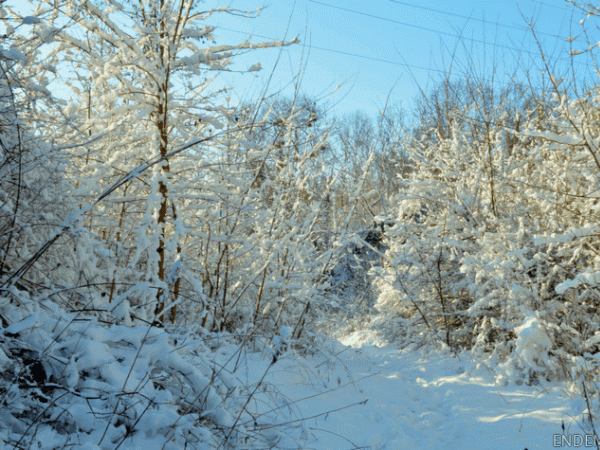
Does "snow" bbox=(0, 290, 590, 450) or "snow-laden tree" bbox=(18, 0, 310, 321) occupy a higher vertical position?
"snow-laden tree" bbox=(18, 0, 310, 321)

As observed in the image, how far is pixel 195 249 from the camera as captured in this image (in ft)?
15.5

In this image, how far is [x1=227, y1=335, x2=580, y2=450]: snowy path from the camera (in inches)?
106

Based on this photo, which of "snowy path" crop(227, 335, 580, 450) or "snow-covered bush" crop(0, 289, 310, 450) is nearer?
"snow-covered bush" crop(0, 289, 310, 450)

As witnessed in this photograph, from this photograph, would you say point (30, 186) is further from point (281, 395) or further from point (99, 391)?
point (281, 395)

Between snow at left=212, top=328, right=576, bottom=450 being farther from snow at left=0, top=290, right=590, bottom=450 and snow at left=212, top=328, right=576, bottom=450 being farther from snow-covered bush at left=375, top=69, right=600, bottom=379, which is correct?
snow-covered bush at left=375, top=69, right=600, bottom=379

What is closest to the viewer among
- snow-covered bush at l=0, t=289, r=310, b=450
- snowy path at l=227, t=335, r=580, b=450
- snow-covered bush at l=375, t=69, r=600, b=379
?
snow-covered bush at l=0, t=289, r=310, b=450

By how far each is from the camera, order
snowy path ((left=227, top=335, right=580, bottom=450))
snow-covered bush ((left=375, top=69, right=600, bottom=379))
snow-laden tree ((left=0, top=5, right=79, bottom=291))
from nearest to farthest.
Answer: snow-laden tree ((left=0, top=5, right=79, bottom=291)), snowy path ((left=227, top=335, right=580, bottom=450)), snow-covered bush ((left=375, top=69, right=600, bottom=379))

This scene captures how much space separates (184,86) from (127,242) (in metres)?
1.61

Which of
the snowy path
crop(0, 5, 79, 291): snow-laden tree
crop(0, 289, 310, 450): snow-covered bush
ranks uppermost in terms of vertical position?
crop(0, 5, 79, 291): snow-laden tree

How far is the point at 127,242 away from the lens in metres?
4.04

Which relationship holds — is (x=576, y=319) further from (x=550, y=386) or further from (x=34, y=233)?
(x=34, y=233)

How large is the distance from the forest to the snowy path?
0.24 m

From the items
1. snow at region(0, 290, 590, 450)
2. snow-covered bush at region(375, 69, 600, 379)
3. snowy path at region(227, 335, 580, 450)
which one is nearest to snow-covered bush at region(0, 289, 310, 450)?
snow at region(0, 290, 590, 450)

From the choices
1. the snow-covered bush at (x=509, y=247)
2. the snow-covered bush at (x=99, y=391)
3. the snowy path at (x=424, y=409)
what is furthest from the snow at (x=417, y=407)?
the snow-covered bush at (x=99, y=391)
